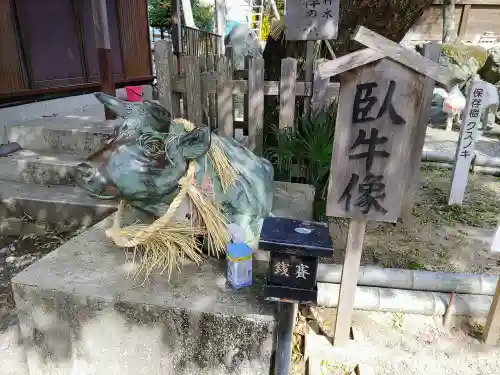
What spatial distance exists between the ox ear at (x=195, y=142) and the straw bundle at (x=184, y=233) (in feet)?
0.34

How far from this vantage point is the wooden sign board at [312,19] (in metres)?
4.41

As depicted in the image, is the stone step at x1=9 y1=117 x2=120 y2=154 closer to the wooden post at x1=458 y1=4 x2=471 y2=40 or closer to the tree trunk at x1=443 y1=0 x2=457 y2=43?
the tree trunk at x1=443 y1=0 x2=457 y2=43

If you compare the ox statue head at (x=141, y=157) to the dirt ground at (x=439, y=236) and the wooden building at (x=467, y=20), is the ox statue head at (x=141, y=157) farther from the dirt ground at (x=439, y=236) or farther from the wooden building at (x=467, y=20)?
the wooden building at (x=467, y=20)

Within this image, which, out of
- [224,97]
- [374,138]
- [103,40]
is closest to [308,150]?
[224,97]

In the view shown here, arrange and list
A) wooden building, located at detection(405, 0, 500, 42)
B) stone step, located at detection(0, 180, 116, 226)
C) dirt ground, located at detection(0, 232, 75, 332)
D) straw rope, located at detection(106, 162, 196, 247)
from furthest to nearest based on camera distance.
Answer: wooden building, located at detection(405, 0, 500, 42) → stone step, located at detection(0, 180, 116, 226) → dirt ground, located at detection(0, 232, 75, 332) → straw rope, located at detection(106, 162, 196, 247)

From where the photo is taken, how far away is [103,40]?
604cm

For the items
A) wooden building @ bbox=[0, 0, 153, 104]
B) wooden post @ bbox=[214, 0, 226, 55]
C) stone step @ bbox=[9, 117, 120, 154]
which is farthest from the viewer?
wooden post @ bbox=[214, 0, 226, 55]

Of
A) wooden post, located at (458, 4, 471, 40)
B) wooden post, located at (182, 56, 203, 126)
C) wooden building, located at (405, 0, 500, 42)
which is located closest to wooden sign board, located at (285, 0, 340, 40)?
wooden post, located at (182, 56, 203, 126)

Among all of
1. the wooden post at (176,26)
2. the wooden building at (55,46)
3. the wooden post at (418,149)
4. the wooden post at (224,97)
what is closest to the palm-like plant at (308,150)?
the wooden post at (224,97)

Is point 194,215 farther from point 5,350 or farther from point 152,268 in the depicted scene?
point 5,350

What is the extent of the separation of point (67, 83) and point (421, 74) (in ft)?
23.6

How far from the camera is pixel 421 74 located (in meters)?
2.04

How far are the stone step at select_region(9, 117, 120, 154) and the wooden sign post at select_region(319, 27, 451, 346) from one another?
383cm

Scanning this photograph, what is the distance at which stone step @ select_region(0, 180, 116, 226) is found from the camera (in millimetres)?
4230
